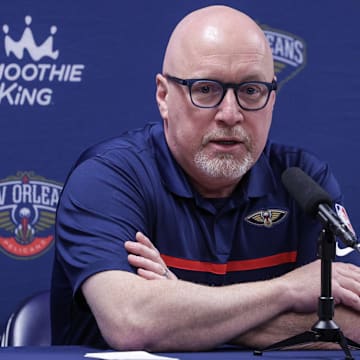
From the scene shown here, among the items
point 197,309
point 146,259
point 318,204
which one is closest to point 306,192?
point 318,204

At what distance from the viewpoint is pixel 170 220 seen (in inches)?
88.5

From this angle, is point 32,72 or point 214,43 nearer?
point 214,43

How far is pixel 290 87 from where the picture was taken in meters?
2.93

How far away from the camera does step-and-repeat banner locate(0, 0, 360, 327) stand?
9.21ft

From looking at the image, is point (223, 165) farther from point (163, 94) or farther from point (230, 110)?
point (163, 94)

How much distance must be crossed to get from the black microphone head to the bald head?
515 millimetres

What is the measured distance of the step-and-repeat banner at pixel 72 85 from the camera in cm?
281

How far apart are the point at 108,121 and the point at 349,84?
2.50ft

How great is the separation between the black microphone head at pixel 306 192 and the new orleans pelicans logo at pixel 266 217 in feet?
1.83

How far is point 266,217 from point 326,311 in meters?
0.68

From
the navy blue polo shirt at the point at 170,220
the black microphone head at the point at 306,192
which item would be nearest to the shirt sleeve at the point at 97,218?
the navy blue polo shirt at the point at 170,220

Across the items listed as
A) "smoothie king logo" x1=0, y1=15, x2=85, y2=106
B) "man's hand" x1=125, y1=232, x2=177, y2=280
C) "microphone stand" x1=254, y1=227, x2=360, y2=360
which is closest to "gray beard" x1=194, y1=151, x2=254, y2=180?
"man's hand" x1=125, y1=232, x2=177, y2=280

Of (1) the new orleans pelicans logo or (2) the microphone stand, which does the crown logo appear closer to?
(1) the new orleans pelicans logo

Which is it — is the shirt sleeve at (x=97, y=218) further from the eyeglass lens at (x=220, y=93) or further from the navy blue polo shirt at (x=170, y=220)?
the eyeglass lens at (x=220, y=93)
